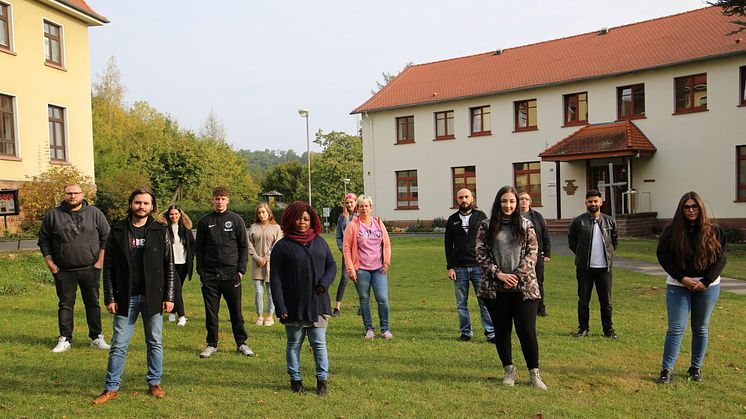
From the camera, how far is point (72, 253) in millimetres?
7445

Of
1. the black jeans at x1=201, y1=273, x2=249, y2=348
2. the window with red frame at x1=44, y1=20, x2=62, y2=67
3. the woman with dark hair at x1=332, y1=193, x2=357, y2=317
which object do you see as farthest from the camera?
the window with red frame at x1=44, y1=20, x2=62, y2=67

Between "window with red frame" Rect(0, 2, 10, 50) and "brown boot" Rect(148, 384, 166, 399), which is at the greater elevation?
"window with red frame" Rect(0, 2, 10, 50)

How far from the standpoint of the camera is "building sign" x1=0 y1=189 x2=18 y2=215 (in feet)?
57.1

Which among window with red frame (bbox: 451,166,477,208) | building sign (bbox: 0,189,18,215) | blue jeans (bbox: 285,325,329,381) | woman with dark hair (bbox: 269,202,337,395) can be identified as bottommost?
blue jeans (bbox: 285,325,329,381)

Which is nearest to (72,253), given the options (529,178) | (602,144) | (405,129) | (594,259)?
(594,259)

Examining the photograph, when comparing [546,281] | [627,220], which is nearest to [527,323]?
[546,281]

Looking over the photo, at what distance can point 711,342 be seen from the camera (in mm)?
7547

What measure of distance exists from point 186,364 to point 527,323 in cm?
365

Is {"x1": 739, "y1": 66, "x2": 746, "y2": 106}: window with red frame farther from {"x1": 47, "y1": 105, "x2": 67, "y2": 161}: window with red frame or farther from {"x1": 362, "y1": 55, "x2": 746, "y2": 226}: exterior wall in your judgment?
{"x1": 47, "y1": 105, "x2": 67, "y2": 161}: window with red frame

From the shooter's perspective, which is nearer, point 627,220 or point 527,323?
point 527,323

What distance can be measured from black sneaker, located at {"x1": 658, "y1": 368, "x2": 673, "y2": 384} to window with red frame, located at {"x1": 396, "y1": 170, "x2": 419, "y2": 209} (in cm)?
2911

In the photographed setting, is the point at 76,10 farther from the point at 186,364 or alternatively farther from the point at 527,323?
the point at 527,323

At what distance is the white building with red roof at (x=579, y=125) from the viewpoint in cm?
2536

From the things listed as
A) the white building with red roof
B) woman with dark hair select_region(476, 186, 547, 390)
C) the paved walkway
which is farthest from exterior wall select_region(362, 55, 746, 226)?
woman with dark hair select_region(476, 186, 547, 390)
